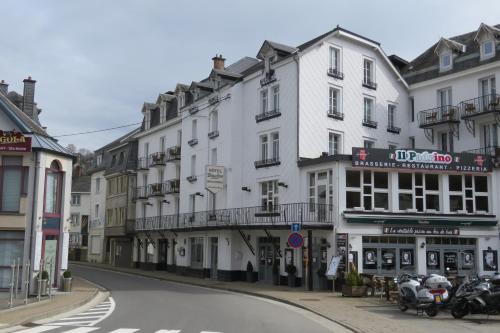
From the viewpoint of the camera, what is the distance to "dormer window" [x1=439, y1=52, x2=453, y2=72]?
3372 centimetres

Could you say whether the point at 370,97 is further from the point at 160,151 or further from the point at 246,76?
the point at 160,151

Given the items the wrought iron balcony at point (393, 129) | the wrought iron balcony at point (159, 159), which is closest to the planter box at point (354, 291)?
the wrought iron balcony at point (393, 129)

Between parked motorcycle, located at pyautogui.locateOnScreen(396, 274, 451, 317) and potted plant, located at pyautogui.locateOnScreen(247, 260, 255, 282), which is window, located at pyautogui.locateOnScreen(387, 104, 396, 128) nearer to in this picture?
potted plant, located at pyautogui.locateOnScreen(247, 260, 255, 282)

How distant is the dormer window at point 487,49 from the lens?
31005 mm

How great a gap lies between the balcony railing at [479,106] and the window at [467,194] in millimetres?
3712

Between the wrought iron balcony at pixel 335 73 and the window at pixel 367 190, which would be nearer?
the window at pixel 367 190

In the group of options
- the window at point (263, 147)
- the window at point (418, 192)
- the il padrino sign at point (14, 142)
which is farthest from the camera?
the window at point (263, 147)

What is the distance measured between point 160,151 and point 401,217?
23843mm

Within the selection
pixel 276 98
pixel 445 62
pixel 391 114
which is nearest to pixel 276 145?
pixel 276 98

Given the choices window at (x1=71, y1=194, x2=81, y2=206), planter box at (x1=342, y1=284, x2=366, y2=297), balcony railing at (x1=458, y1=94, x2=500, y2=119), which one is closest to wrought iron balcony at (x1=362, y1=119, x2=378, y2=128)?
balcony railing at (x1=458, y1=94, x2=500, y2=119)

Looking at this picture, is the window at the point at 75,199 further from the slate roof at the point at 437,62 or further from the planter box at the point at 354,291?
the planter box at the point at 354,291

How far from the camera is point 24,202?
22547 mm

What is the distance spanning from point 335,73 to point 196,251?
49.7 feet

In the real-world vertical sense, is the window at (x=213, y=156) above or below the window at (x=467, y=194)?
above
